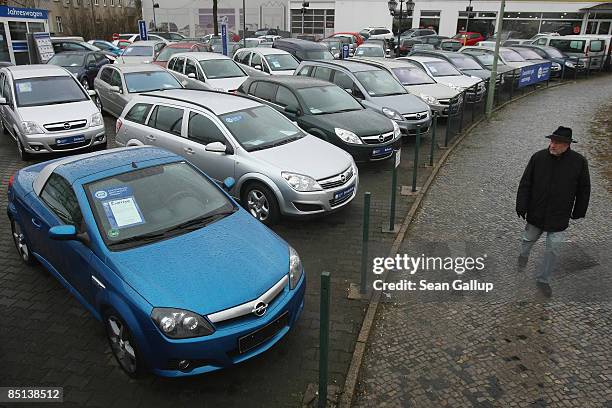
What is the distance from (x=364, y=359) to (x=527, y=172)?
273 centimetres

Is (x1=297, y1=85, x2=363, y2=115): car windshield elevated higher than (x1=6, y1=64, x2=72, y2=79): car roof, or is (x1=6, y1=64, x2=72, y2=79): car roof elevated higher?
(x1=6, y1=64, x2=72, y2=79): car roof

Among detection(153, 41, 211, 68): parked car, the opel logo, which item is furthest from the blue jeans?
detection(153, 41, 211, 68): parked car

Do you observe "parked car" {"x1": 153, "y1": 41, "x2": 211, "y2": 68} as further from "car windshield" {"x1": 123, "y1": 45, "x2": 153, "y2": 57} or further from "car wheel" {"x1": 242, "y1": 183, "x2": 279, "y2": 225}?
"car wheel" {"x1": 242, "y1": 183, "x2": 279, "y2": 225}

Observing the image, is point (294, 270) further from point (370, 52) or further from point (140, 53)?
point (370, 52)

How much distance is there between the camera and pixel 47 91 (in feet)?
34.4

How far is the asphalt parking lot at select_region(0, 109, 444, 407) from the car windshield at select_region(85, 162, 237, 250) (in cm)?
111

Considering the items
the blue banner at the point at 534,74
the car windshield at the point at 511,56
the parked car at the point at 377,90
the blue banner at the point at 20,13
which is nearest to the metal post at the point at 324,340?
the parked car at the point at 377,90

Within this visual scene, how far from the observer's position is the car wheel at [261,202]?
6.77m

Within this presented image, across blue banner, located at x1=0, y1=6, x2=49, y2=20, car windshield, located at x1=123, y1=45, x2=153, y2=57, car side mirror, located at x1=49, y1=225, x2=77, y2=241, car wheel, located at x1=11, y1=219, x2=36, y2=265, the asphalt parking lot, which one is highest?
blue banner, located at x1=0, y1=6, x2=49, y2=20

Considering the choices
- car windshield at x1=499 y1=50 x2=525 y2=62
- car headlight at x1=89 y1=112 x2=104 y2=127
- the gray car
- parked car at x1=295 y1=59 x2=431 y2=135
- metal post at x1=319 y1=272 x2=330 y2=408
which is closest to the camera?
metal post at x1=319 y1=272 x2=330 y2=408

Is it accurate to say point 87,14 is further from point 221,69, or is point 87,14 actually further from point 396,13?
point 221,69

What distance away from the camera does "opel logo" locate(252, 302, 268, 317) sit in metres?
3.89

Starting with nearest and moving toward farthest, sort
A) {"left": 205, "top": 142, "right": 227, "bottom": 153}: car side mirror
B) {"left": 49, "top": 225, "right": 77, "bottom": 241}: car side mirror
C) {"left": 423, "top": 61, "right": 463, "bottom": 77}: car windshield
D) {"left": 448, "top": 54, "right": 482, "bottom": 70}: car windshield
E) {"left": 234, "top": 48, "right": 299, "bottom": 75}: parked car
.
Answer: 1. {"left": 49, "top": 225, "right": 77, "bottom": 241}: car side mirror
2. {"left": 205, "top": 142, "right": 227, "bottom": 153}: car side mirror
3. {"left": 423, "top": 61, "right": 463, "bottom": 77}: car windshield
4. {"left": 234, "top": 48, "right": 299, "bottom": 75}: parked car
5. {"left": 448, "top": 54, "right": 482, "bottom": 70}: car windshield

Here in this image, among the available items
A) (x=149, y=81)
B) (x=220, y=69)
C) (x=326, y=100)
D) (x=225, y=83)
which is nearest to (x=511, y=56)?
(x=220, y=69)
